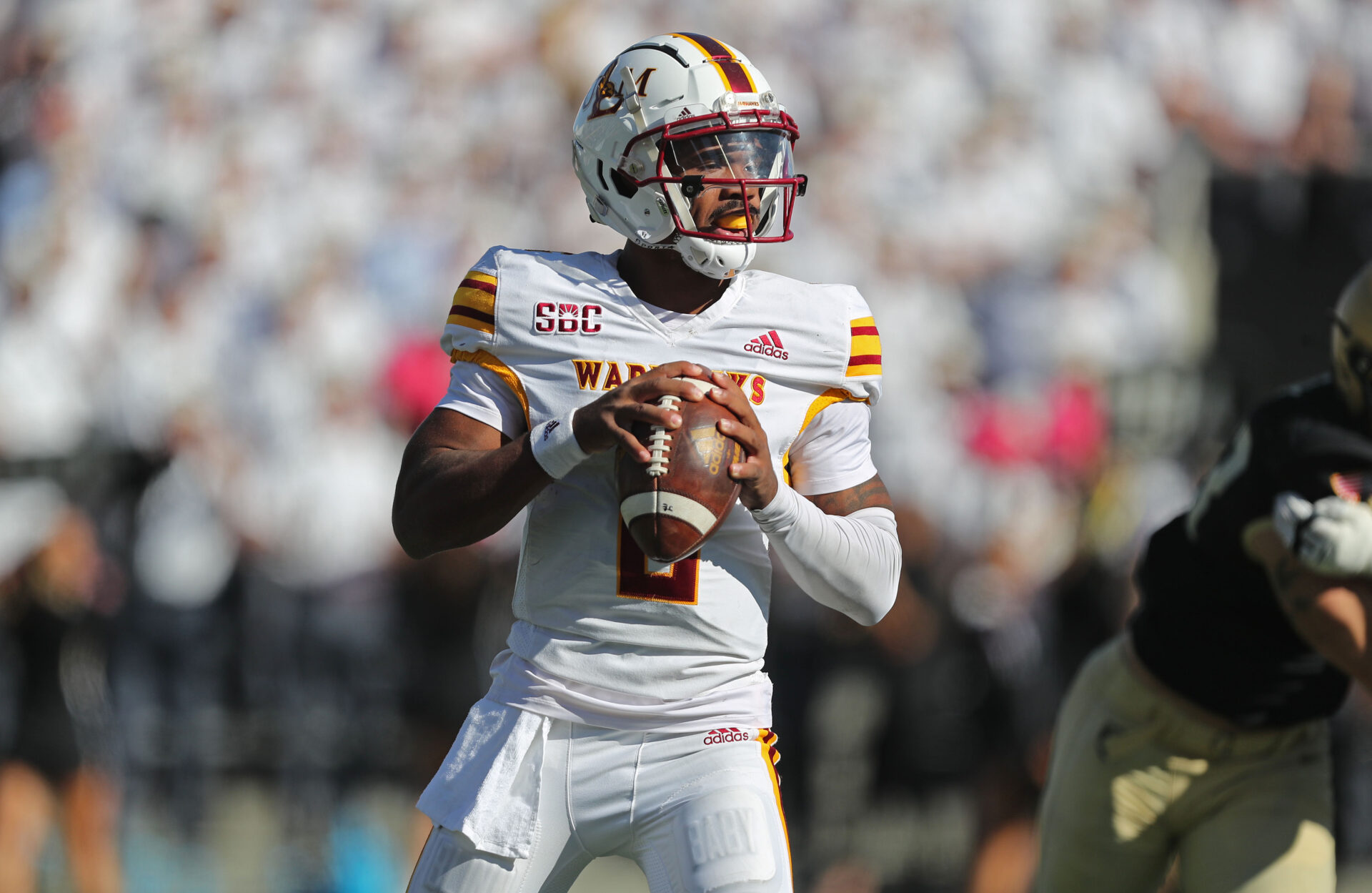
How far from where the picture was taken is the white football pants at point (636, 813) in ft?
7.97

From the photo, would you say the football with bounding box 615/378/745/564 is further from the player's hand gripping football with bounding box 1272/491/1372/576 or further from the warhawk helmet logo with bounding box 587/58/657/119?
the player's hand gripping football with bounding box 1272/491/1372/576

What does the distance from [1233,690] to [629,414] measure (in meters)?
1.45

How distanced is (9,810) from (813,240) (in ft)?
15.8

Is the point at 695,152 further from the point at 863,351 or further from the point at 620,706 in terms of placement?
the point at 620,706

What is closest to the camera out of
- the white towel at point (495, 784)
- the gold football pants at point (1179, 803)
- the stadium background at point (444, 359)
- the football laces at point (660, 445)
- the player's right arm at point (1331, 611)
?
the football laces at point (660, 445)

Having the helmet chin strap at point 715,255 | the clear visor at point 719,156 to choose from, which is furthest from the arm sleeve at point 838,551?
the clear visor at point 719,156

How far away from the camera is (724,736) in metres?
2.52

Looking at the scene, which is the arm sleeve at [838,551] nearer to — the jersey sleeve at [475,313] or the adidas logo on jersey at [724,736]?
the adidas logo on jersey at [724,736]

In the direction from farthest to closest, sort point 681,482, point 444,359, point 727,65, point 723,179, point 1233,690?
point 444,359 → point 1233,690 → point 727,65 → point 723,179 → point 681,482

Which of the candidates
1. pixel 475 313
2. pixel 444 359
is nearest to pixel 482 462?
pixel 475 313

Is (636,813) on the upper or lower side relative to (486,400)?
lower

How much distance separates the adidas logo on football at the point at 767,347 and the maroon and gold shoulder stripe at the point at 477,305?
430 millimetres

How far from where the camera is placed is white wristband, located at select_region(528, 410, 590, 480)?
7.84 ft

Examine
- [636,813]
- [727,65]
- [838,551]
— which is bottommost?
[636,813]
